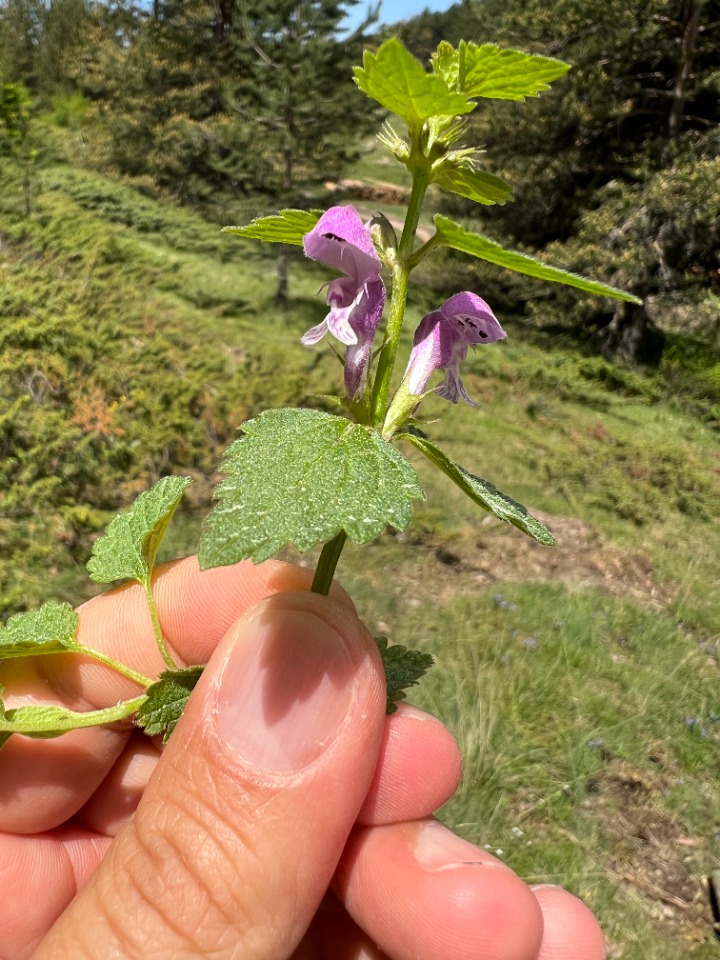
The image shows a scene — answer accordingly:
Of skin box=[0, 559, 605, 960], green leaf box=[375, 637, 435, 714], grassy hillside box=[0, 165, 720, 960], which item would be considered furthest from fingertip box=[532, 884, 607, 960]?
grassy hillside box=[0, 165, 720, 960]

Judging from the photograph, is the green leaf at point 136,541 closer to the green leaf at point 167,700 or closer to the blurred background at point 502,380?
the green leaf at point 167,700

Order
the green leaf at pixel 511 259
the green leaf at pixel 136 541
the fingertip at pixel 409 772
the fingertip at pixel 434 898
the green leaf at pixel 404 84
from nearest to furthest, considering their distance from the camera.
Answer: the green leaf at pixel 404 84 < the green leaf at pixel 511 259 < the green leaf at pixel 136 541 < the fingertip at pixel 434 898 < the fingertip at pixel 409 772

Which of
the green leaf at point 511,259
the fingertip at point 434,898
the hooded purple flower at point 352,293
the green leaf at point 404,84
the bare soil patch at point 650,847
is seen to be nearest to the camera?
the green leaf at point 404,84

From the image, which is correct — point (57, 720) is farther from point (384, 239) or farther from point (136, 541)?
point (384, 239)

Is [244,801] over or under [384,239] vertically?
under

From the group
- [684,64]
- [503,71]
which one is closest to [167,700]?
[503,71]

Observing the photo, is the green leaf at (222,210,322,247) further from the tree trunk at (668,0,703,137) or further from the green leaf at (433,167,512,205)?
the tree trunk at (668,0,703,137)

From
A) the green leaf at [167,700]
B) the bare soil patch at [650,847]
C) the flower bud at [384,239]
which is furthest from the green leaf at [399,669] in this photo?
the bare soil patch at [650,847]
